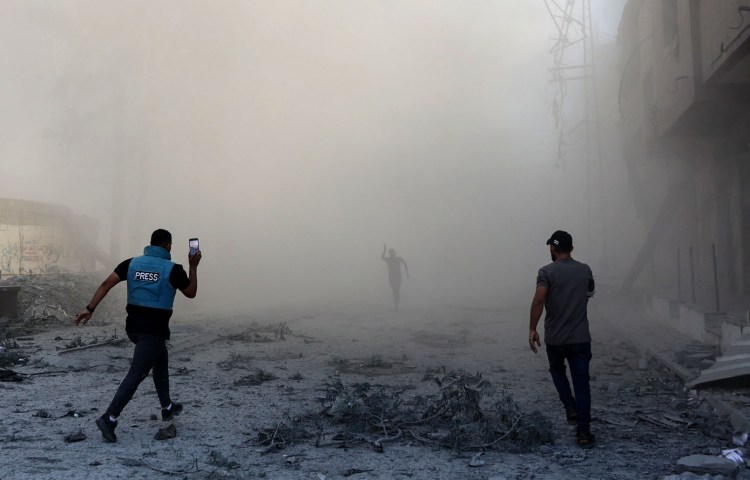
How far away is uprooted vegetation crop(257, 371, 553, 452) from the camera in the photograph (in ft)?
13.4

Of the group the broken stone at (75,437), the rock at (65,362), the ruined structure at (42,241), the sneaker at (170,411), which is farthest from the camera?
the ruined structure at (42,241)

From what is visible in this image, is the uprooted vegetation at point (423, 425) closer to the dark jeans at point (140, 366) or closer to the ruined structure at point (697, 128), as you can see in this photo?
the dark jeans at point (140, 366)

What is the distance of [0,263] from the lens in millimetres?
18078

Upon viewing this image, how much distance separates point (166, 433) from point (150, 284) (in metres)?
1.12

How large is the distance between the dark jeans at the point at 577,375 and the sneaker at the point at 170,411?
3.00 metres

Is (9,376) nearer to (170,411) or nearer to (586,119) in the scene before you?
(170,411)

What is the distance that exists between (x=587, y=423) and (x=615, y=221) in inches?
1175

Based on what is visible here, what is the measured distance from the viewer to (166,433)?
4180mm

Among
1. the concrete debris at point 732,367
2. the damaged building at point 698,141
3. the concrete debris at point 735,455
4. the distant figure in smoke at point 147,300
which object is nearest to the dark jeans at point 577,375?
the concrete debris at point 735,455

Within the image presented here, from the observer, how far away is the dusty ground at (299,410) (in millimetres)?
3590

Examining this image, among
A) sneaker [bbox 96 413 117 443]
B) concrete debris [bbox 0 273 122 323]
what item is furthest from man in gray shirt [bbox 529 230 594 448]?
concrete debris [bbox 0 273 122 323]

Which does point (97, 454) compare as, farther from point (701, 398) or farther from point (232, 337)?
point (232, 337)

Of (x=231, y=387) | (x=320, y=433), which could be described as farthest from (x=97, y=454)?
(x=231, y=387)

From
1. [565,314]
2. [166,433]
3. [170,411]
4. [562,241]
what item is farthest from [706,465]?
[170,411]
